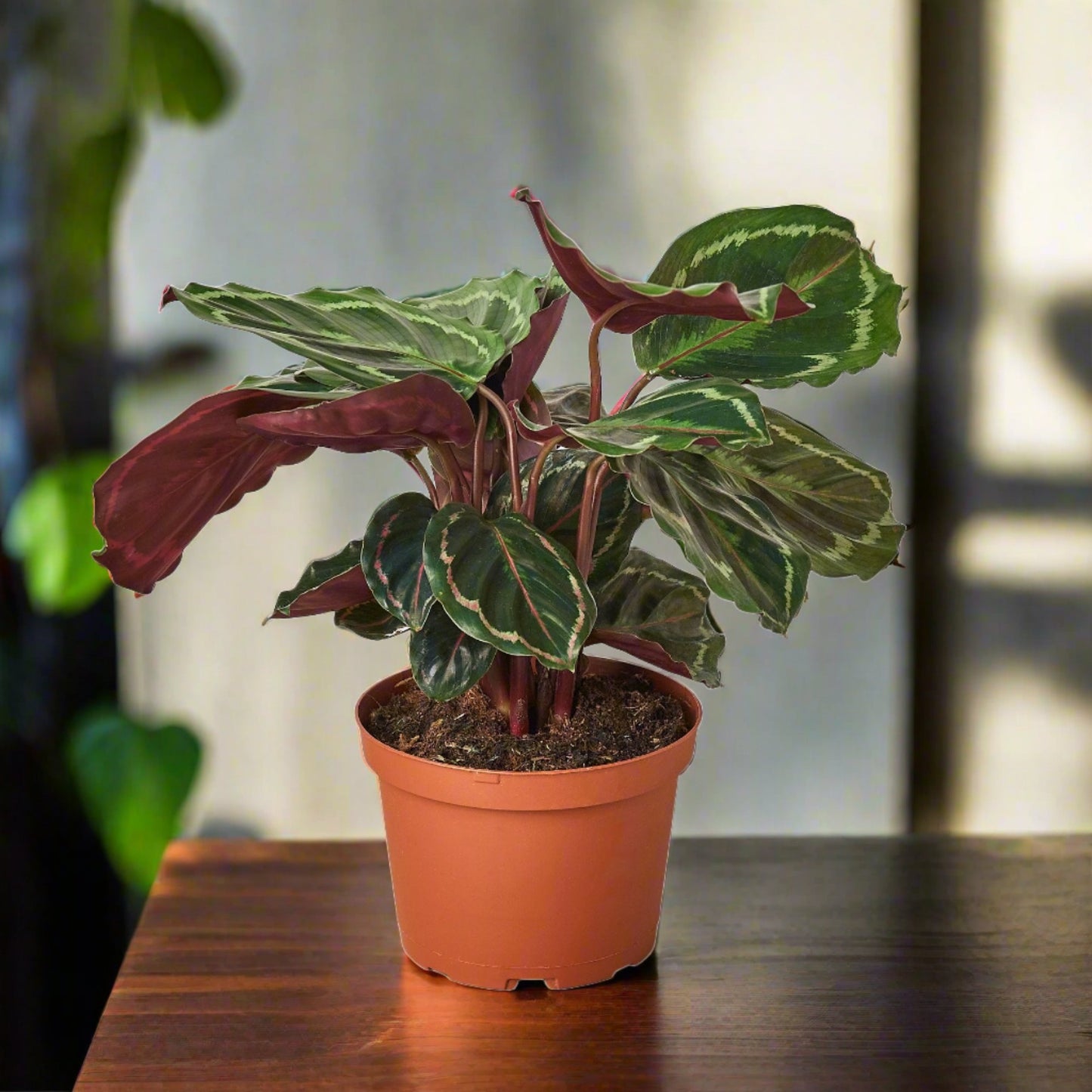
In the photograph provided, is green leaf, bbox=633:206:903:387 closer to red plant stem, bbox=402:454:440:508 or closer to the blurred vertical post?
red plant stem, bbox=402:454:440:508

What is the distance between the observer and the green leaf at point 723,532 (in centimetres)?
67

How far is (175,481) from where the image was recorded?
0.68 metres

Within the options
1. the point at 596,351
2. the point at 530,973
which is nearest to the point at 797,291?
the point at 596,351

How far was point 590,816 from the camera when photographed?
0.74 meters

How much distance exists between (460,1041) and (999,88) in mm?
1190

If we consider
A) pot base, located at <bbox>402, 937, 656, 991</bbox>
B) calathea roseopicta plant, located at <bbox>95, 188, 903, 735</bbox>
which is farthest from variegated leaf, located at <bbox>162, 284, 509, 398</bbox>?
pot base, located at <bbox>402, 937, 656, 991</bbox>

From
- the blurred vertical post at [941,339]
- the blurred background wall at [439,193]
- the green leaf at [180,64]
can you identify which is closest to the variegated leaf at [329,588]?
the blurred background wall at [439,193]

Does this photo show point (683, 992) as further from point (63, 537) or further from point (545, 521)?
point (63, 537)

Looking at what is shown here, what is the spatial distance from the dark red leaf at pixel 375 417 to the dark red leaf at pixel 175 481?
0.07ft

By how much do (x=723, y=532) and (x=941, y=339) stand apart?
0.84 meters

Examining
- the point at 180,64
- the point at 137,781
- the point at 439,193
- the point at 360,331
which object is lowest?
the point at 137,781

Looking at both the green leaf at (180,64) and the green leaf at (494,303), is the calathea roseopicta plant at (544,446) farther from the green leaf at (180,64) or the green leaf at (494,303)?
the green leaf at (180,64)

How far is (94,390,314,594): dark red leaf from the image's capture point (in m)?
0.64

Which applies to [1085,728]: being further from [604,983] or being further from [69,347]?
[69,347]
